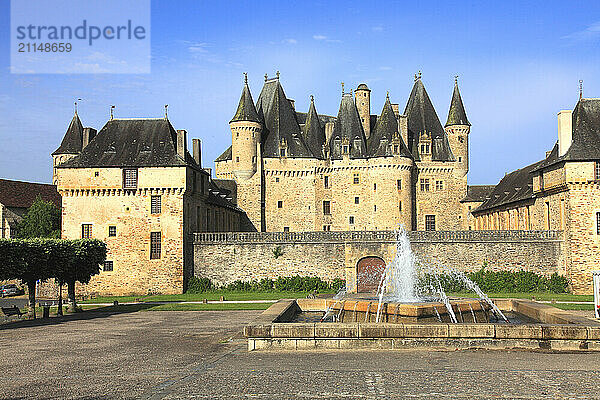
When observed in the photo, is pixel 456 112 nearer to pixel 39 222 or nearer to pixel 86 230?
pixel 86 230

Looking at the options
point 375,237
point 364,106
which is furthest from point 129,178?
point 364,106

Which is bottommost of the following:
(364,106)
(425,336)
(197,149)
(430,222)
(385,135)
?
(425,336)

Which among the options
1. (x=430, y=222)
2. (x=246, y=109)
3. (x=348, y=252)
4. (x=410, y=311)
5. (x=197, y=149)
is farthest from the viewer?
(x=430, y=222)

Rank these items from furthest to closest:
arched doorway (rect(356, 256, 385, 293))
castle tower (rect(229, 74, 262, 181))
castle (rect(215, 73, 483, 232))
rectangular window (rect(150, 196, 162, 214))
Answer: castle tower (rect(229, 74, 262, 181)), castle (rect(215, 73, 483, 232)), rectangular window (rect(150, 196, 162, 214)), arched doorway (rect(356, 256, 385, 293))

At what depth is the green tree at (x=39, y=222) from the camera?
178 feet

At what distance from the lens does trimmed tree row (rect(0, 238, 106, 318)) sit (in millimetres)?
26531

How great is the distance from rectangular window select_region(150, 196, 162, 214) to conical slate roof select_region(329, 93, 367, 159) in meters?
21.9

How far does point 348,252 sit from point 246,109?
22.0 meters

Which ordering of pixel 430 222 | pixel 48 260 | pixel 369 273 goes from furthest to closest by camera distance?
1. pixel 430 222
2. pixel 369 273
3. pixel 48 260

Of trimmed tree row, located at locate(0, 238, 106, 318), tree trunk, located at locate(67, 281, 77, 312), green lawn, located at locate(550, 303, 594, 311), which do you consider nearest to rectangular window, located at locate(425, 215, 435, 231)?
green lawn, located at locate(550, 303, 594, 311)

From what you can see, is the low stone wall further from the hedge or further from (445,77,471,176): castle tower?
(445,77,471,176): castle tower

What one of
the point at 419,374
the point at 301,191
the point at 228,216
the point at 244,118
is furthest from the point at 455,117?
the point at 419,374

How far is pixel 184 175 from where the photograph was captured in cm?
4178

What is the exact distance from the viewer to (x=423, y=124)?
62000mm
